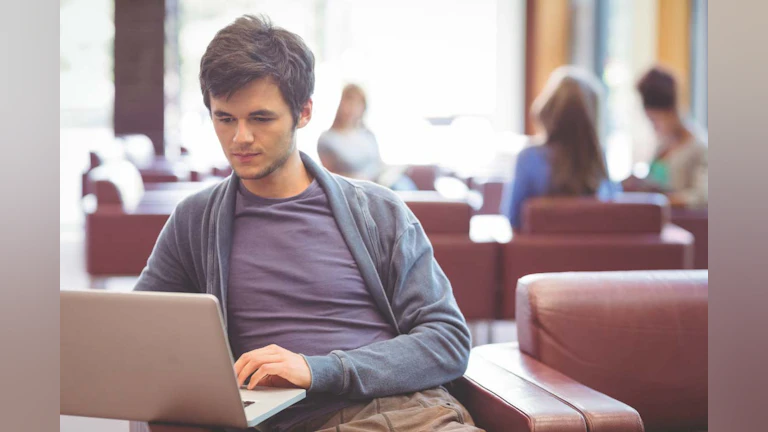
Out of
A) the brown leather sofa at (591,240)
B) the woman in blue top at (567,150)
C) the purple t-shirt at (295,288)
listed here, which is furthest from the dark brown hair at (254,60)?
the woman in blue top at (567,150)

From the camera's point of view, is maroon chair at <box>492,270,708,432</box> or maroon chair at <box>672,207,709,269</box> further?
maroon chair at <box>672,207,709,269</box>

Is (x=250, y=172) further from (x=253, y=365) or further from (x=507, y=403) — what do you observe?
(x=507, y=403)

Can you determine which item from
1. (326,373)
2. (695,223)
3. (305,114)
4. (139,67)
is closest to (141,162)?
(139,67)

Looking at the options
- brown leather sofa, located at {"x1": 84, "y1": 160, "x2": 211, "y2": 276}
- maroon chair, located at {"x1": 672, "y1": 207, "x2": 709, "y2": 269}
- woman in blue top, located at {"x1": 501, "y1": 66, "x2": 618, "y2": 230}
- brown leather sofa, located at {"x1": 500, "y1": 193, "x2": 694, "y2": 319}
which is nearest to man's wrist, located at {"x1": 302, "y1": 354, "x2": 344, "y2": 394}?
brown leather sofa, located at {"x1": 500, "y1": 193, "x2": 694, "y2": 319}

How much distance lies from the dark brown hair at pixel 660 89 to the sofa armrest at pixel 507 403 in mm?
3779

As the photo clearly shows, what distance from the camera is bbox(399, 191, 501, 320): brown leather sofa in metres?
4.18

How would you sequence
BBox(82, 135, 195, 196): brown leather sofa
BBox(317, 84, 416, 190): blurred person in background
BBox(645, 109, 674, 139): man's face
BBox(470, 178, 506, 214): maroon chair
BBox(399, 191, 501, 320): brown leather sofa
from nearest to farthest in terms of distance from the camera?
BBox(399, 191, 501, 320): brown leather sofa < BBox(645, 109, 674, 139): man's face < BBox(317, 84, 416, 190): blurred person in background < BBox(470, 178, 506, 214): maroon chair < BBox(82, 135, 195, 196): brown leather sofa

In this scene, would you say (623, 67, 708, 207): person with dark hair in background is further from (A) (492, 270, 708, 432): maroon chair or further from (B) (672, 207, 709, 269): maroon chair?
(A) (492, 270, 708, 432): maroon chair

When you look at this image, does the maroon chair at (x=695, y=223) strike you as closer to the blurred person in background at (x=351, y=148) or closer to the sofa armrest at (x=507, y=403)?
the blurred person in background at (x=351, y=148)

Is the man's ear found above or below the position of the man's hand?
above

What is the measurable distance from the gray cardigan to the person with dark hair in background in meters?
3.88

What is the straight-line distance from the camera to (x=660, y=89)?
207 inches

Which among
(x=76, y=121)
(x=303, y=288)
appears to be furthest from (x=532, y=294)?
(x=76, y=121)
